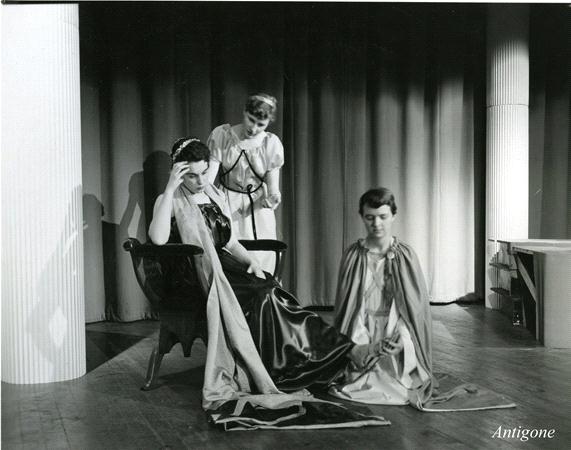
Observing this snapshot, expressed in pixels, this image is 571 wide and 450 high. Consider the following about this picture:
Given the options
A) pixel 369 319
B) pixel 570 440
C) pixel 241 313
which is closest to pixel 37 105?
pixel 241 313

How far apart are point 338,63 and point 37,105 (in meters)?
2.83

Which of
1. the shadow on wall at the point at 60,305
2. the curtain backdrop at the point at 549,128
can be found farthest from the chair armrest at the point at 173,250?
the curtain backdrop at the point at 549,128

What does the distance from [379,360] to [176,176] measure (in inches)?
52.0

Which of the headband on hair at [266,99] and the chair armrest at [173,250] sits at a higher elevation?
the headband on hair at [266,99]

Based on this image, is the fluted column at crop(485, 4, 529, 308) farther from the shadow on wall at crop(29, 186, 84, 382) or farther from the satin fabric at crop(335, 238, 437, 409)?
the shadow on wall at crop(29, 186, 84, 382)

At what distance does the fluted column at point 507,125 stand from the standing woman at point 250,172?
208 cm

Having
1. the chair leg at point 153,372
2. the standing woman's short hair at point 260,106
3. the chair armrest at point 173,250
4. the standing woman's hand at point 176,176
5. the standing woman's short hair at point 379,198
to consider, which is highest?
the standing woman's short hair at point 260,106

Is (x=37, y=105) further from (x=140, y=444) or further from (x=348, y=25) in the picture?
(x=348, y=25)

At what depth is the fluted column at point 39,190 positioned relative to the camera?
287 cm

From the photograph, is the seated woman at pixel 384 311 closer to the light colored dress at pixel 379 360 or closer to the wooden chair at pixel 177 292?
the light colored dress at pixel 379 360

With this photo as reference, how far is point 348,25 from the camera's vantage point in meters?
5.00

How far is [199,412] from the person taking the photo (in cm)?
262

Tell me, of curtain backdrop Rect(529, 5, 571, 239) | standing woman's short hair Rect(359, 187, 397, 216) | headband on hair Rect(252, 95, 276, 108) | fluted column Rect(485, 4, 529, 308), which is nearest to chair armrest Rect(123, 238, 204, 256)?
standing woman's short hair Rect(359, 187, 397, 216)

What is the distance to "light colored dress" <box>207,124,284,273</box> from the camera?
3.88 m
